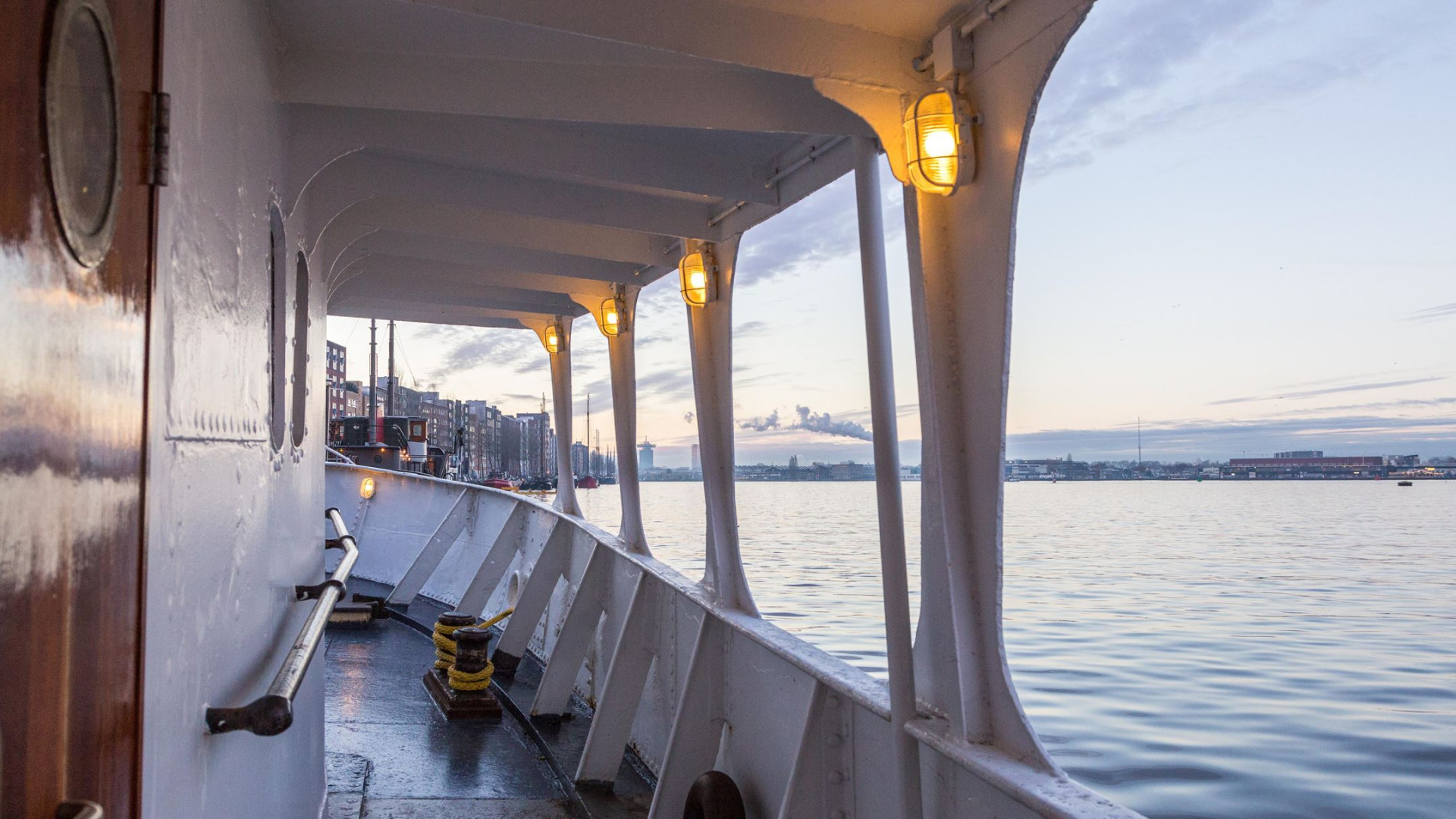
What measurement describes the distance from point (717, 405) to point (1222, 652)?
9.68 meters

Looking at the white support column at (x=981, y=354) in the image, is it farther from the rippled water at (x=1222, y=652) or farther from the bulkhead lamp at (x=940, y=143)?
the rippled water at (x=1222, y=652)

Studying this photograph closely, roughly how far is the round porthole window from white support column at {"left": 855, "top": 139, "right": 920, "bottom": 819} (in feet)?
7.56

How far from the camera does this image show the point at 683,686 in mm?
4273

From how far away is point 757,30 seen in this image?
8.81ft

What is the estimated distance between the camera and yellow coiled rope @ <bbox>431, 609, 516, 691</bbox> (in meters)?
5.67

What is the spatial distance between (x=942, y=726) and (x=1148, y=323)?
74.7 ft

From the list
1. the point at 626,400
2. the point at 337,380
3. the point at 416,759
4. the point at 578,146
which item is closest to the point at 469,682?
the point at 416,759

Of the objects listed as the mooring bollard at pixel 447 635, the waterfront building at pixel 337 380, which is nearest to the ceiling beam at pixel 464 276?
the mooring bollard at pixel 447 635

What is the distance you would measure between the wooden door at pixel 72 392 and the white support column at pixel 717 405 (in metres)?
3.61

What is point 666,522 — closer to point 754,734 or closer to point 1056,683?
point 1056,683

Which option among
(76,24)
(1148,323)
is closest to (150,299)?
(76,24)

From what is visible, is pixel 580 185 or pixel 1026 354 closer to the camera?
pixel 1026 354

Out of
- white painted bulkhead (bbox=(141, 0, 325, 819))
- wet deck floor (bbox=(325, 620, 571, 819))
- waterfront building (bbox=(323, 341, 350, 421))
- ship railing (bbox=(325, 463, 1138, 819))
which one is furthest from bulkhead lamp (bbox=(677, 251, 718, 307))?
waterfront building (bbox=(323, 341, 350, 421))

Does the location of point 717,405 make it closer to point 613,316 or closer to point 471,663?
point 613,316
